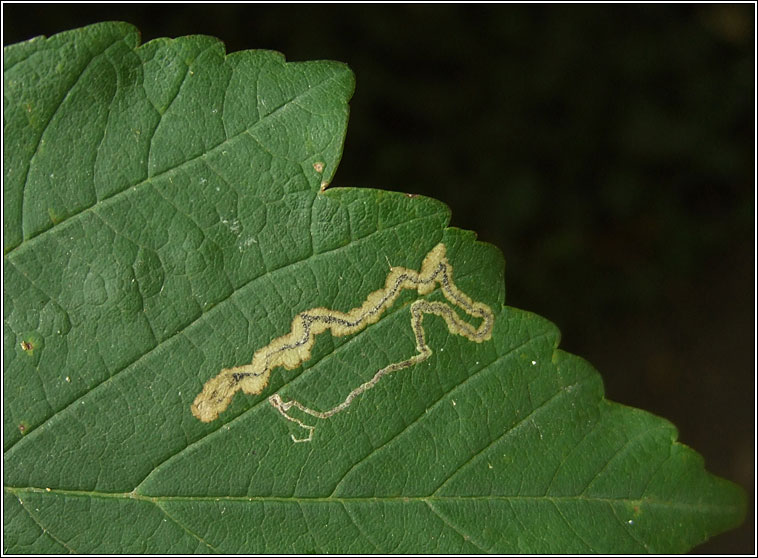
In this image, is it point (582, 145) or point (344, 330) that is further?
point (582, 145)

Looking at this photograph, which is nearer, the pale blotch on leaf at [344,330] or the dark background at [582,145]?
the pale blotch on leaf at [344,330]

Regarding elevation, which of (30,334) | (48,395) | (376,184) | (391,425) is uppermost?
(30,334)

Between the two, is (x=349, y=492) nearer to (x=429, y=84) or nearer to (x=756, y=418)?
(x=429, y=84)

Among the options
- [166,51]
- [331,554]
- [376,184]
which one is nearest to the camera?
[166,51]

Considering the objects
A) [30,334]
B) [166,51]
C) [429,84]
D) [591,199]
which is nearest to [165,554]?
[30,334]

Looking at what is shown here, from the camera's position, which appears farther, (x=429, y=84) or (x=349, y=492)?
(x=429, y=84)
